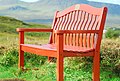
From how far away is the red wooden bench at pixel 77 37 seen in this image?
6297mm

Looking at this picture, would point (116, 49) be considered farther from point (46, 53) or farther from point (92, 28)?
point (46, 53)

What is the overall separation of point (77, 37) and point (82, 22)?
327mm

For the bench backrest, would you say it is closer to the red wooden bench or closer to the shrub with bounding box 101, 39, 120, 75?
the red wooden bench

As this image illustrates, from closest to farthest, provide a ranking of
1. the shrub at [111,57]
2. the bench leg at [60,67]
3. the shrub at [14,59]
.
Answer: the bench leg at [60,67]
the shrub at [111,57]
the shrub at [14,59]

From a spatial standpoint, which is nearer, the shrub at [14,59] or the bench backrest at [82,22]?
the bench backrest at [82,22]

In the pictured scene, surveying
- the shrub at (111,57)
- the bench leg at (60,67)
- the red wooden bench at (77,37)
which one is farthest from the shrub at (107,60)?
the bench leg at (60,67)

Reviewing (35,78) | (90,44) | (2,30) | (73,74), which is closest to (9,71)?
(35,78)

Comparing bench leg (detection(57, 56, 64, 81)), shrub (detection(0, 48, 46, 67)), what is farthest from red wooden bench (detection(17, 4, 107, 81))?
shrub (detection(0, 48, 46, 67))

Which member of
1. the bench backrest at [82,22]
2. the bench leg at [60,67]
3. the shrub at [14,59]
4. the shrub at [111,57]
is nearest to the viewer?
the bench leg at [60,67]

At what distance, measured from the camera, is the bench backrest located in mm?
6743

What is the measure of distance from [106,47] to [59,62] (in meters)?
1.91

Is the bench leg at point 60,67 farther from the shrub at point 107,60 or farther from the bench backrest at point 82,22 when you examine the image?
the shrub at point 107,60

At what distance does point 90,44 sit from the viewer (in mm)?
6980

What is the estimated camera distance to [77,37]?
24.4 feet
